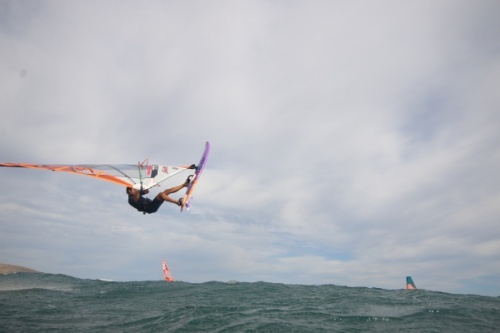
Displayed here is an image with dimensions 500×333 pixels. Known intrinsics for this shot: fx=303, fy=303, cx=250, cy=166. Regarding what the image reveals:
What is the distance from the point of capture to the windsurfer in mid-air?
1334cm

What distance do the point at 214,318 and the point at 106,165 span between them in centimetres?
816

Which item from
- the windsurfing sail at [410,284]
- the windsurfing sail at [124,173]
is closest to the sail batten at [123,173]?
the windsurfing sail at [124,173]

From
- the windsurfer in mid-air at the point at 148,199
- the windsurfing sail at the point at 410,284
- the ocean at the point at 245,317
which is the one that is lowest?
the ocean at the point at 245,317

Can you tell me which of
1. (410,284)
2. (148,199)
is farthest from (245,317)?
(410,284)

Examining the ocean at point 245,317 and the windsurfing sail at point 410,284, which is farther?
the windsurfing sail at point 410,284

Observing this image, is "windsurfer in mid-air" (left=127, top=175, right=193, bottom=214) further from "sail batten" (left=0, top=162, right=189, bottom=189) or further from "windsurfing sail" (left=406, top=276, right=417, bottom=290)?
"windsurfing sail" (left=406, top=276, right=417, bottom=290)

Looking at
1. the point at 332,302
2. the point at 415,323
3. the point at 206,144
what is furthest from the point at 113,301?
the point at 415,323

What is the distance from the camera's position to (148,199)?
13.8 m

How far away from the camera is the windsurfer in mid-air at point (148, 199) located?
13344 millimetres

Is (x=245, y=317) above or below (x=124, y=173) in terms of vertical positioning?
below

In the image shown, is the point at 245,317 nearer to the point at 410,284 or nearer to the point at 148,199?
the point at 148,199

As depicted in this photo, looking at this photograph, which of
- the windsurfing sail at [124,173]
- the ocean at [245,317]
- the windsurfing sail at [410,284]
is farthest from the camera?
the windsurfing sail at [410,284]

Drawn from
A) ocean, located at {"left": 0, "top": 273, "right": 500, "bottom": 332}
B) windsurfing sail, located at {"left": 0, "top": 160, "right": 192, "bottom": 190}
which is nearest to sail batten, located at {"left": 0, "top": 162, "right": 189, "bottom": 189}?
windsurfing sail, located at {"left": 0, "top": 160, "right": 192, "bottom": 190}

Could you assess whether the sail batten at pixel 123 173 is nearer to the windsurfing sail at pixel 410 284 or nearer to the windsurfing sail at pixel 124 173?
the windsurfing sail at pixel 124 173
